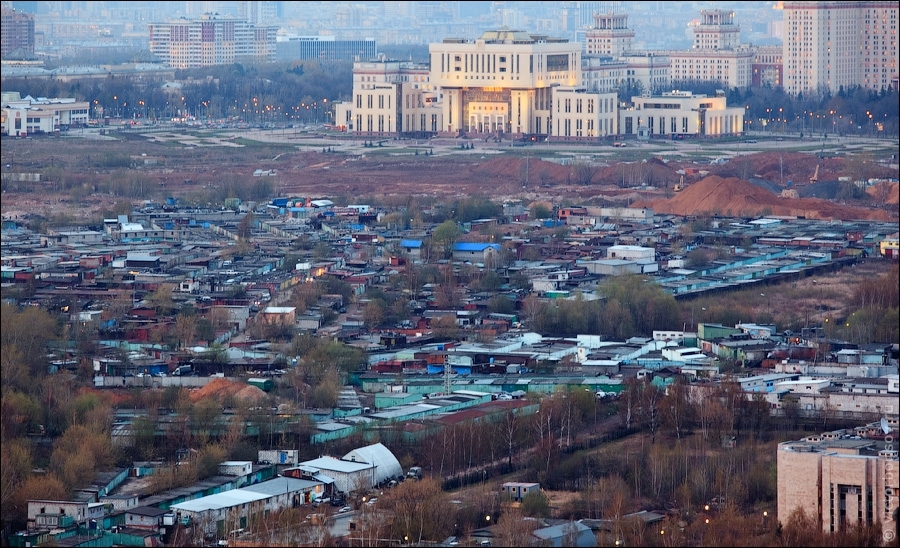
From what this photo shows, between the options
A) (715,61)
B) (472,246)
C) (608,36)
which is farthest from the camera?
(608,36)

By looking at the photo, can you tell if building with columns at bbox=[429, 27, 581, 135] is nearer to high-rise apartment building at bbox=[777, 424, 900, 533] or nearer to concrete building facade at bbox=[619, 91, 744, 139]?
concrete building facade at bbox=[619, 91, 744, 139]

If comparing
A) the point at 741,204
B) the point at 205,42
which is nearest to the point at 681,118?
the point at 741,204

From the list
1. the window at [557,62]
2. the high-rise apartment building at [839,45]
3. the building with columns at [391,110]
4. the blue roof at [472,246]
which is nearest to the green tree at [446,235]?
the blue roof at [472,246]

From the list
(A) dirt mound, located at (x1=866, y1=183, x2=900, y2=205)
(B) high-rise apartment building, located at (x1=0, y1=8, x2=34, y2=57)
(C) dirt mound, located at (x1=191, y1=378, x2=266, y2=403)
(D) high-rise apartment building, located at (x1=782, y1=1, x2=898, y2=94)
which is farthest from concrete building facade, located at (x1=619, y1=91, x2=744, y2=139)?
(C) dirt mound, located at (x1=191, y1=378, x2=266, y2=403)

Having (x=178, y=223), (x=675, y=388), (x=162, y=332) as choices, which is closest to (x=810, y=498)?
(x=675, y=388)

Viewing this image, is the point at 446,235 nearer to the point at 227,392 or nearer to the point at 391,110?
the point at 227,392

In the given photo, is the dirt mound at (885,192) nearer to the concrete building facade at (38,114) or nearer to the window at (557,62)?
the window at (557,62)
